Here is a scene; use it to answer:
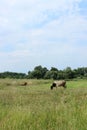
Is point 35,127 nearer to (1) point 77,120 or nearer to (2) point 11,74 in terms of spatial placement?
(1) point 77,120

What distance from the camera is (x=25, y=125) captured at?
7.13 metres

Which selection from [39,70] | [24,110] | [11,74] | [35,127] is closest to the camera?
[35,127]

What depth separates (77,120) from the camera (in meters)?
7.35

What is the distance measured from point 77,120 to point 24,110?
1285mm

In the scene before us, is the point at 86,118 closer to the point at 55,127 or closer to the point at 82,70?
the point at 55,127

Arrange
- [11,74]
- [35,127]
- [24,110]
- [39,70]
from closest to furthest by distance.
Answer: [35,127] → [24,110] → [39,70] → [11,74]

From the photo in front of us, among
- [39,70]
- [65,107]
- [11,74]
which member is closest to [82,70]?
[39,70]

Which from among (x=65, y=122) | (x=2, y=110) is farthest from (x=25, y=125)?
(x=2, y=110)

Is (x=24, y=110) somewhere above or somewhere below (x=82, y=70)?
below

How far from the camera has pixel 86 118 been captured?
24.2 ft

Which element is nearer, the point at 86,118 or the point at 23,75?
the point at 86,118

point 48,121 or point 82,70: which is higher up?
point 82,70

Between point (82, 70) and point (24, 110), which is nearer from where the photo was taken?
point (24, 110)

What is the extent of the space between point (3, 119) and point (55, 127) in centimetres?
110
